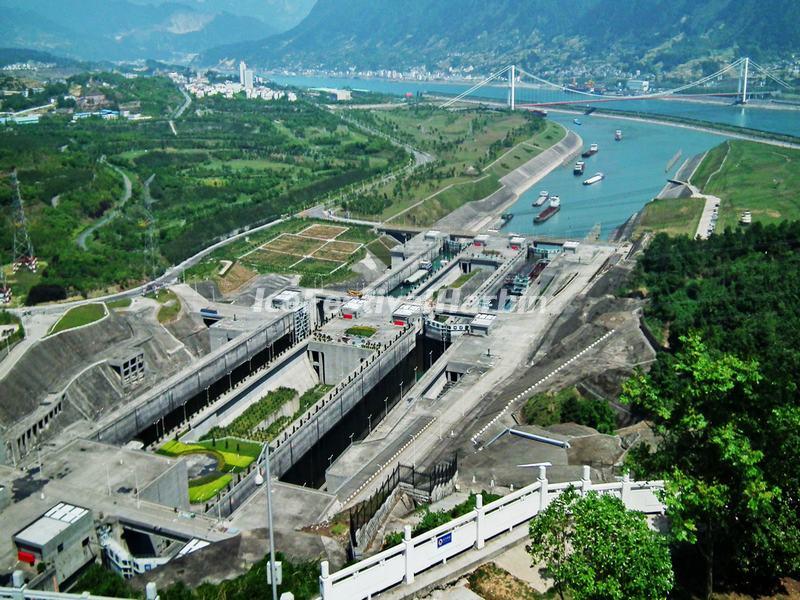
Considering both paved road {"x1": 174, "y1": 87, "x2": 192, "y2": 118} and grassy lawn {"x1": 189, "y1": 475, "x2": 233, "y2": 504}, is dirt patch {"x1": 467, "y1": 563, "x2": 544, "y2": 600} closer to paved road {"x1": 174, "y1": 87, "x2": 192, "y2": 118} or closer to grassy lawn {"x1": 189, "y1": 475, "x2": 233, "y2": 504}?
grassy lawn {"x1": 189, "y1": 475, "x2": 233, "y2": 504}

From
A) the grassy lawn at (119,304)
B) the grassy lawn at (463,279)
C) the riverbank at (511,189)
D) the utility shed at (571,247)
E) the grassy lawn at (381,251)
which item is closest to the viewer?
the grassy lawn at (119,304)

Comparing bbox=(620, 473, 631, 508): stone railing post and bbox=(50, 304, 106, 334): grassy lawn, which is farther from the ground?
bbox=(620, 473, 631, 508): stone railing post

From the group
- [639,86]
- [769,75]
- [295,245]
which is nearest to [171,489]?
[295,245]

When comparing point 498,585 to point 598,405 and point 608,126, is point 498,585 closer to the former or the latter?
point 598,405

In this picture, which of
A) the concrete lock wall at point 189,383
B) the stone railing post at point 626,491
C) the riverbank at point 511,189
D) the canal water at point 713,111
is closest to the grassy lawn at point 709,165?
the riverbank at point 511,189

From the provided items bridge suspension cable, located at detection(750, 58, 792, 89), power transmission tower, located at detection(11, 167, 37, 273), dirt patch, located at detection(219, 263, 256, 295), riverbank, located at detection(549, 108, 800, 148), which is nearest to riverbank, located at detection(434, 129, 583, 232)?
riverbank, located at detection(549, 108, 800, 148)

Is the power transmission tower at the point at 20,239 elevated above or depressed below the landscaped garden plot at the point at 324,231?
above

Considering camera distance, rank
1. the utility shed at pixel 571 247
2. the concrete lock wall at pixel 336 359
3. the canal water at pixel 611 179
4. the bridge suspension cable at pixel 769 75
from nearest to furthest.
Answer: the concrete lock wall at pixel 336 359
the utility shed at pixel 571 247
the canal water at pixel 611 179
the bridge suspension cable at pixel 769 75

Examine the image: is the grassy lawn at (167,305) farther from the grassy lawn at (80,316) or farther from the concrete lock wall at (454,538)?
the concrete lock wall at (454,538)
